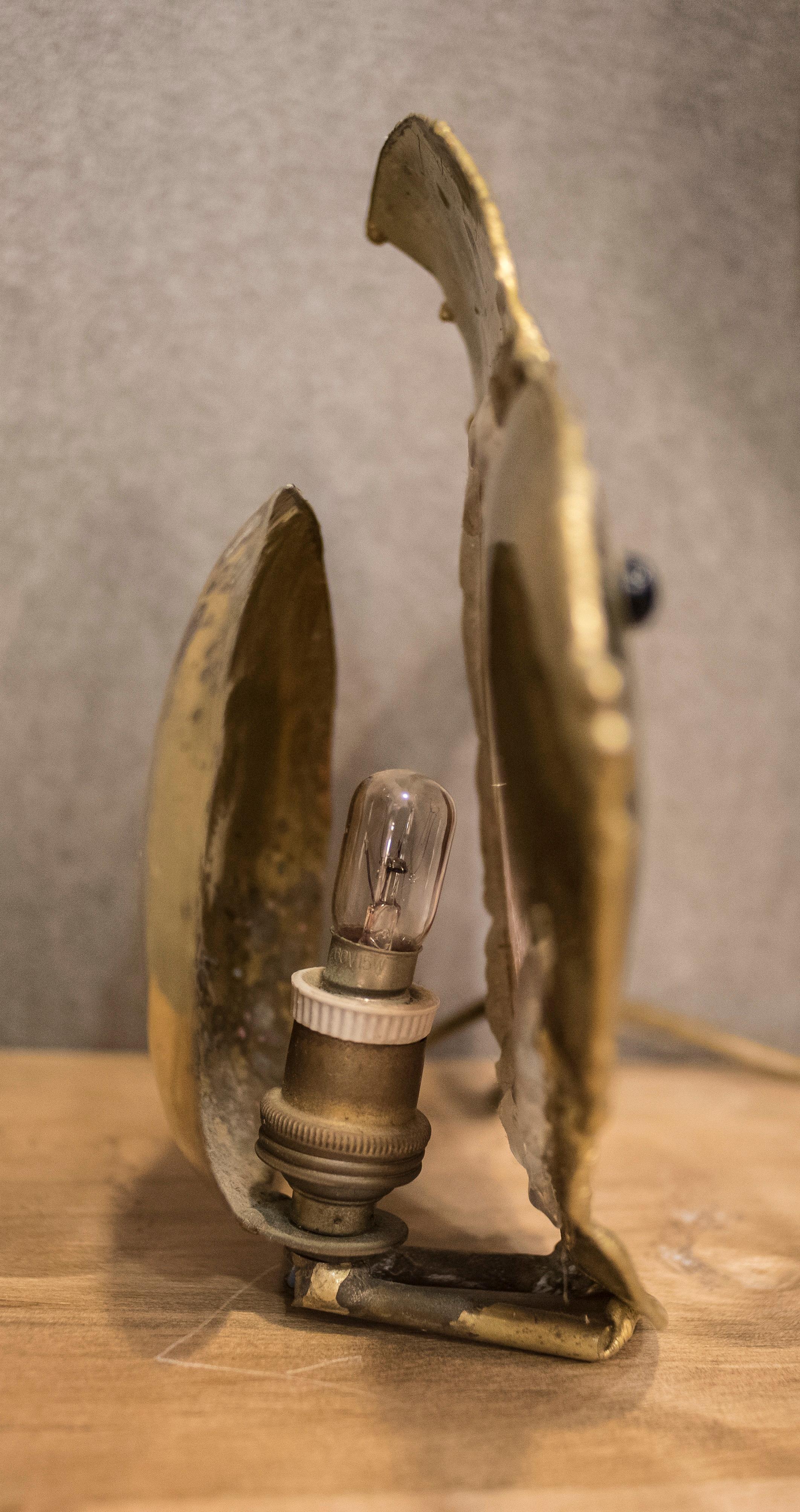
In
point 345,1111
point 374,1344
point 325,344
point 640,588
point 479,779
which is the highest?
point 325,344

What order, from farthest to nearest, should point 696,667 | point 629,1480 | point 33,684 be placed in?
point 696,667
point 33,684
point 629,1480

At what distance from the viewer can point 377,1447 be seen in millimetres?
332

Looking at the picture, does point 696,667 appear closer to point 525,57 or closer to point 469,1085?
point 469,1085

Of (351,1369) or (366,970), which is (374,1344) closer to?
(351,1369)

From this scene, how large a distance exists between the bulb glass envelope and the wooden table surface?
0.09 feet

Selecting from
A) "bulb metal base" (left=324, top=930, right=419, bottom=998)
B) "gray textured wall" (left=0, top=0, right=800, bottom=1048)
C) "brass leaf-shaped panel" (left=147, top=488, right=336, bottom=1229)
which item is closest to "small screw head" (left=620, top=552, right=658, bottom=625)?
"gray textured wall" (left=0, top=0, right=800, bottom=1048)

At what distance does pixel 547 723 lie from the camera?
0.26m

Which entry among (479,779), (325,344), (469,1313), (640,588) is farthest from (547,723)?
(325,344)

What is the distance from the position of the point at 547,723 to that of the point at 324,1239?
10.6 inches

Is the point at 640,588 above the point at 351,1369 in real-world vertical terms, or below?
above

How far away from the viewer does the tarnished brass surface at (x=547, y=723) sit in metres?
0.23

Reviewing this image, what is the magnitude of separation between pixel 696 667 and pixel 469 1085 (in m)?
0.41

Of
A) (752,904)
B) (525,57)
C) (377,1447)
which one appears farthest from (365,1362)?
(525,57)

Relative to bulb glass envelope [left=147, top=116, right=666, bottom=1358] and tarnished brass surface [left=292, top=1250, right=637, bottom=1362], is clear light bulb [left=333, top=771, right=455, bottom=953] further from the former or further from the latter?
tarnished brass surface [left=292, top=1250, right=637, bottom=1362]
